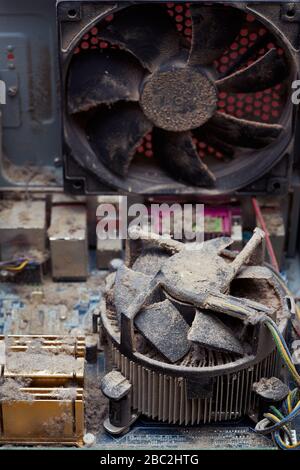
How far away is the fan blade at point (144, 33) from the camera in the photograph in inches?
180

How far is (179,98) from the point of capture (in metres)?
4.69

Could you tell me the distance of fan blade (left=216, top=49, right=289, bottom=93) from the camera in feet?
15.0

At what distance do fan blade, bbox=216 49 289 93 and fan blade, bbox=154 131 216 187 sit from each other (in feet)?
1.10

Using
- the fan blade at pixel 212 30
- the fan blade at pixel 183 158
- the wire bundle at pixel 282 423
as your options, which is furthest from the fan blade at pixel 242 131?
the wire bundle at pixel 282 423

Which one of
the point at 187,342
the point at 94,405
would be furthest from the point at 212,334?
the point at 94,405

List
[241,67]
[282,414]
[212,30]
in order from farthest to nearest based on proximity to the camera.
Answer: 1. [241,67]
2. [212,30]
3. [282,414]

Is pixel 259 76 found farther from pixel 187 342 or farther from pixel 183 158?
pixel 187 342

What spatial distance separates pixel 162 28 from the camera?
460 centimetres

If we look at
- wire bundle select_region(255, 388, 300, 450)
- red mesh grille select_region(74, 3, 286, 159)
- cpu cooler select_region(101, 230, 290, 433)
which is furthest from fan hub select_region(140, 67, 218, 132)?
wire bundle select_region(255, 388, 300, 450)

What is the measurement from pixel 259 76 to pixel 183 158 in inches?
22.6

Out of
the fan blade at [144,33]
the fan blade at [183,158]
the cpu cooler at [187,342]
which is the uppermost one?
the fan blade at [144,33]

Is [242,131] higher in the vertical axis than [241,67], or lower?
lower

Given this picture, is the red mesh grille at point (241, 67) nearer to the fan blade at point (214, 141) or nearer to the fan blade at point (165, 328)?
the fan blade at point (214, 141)
